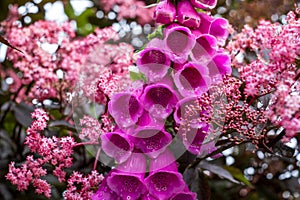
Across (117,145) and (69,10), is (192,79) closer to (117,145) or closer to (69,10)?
(117,145)

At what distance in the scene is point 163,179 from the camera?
818 mm

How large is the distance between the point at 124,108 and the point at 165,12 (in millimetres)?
169

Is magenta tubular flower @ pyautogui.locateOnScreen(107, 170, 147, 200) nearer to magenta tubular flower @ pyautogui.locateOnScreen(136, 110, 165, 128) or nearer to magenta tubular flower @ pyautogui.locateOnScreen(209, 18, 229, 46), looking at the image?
magenta tubular flower @ pyautogui.locateOnScreen(136, 110, 165, 128)

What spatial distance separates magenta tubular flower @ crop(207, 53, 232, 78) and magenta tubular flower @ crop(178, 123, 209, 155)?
0.09 metres

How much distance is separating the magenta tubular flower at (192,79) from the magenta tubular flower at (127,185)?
0.16 meters

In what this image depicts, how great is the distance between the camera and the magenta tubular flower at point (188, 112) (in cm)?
77

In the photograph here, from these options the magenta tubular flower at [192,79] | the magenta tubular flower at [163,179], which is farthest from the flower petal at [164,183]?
the magenta tubular flower at [192,79]

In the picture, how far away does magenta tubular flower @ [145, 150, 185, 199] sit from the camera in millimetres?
806

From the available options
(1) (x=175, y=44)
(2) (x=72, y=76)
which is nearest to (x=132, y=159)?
(1) (x=175, y=44)

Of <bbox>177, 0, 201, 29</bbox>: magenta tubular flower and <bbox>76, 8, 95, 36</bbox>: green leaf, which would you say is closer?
<bbox>177, 0, 201, 29</bbox>: magenta tubular flower

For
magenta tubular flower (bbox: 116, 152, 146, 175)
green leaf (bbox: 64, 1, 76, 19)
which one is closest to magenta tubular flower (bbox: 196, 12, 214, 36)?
magenta tubular flower (bbox: 116, 152, 146, 175)

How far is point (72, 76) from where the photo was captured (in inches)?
50.2

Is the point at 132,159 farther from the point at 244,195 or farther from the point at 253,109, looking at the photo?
the point at 244,195

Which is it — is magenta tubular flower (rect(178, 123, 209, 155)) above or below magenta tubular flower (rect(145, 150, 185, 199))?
above
